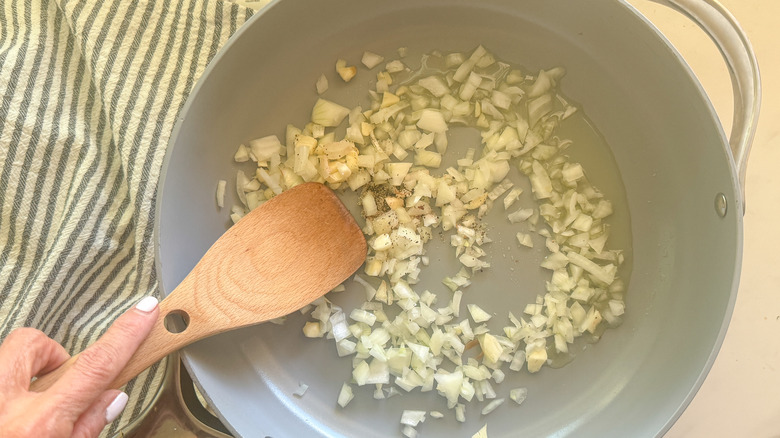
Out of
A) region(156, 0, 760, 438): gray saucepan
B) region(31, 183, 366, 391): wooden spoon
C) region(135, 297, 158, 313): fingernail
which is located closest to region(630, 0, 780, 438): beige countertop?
region(156, 0, 760, 438): gray saucepan

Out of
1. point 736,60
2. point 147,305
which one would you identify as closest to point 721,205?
point 736,60

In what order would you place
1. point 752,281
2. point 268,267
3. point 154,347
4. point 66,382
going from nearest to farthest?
point 66,382 → point 154,347 → point 268,267 → point 752,281

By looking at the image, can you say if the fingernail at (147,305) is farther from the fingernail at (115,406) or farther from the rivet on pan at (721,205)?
the rivet on pan at (721,205)

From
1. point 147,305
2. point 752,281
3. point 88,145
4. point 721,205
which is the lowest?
point 147,305

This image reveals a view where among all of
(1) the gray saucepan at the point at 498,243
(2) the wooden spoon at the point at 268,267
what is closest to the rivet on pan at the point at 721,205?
(1) the gray saucepan at the point at 498,243

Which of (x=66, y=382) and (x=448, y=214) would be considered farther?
(x=448, y=214)

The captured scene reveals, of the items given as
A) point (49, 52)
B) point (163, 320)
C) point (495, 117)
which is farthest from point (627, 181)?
point (49, 52)

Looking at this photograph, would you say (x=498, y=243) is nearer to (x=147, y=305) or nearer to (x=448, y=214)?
(x=448, y=214)
